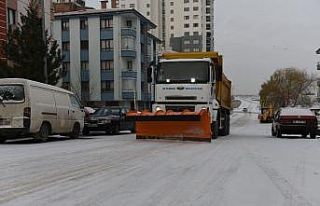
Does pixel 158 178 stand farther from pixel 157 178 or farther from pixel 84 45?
pixel 84 45

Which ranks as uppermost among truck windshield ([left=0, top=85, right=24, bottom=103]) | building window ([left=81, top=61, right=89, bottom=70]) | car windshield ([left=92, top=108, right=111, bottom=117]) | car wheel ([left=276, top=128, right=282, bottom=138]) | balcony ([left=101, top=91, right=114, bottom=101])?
building window ([left=81, top=61, right=89, bottom=70])

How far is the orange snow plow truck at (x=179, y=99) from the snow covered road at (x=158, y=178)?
4605 millimetres

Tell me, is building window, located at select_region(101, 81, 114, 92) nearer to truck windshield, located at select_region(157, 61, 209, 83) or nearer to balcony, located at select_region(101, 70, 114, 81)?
balcony, located at select_region(101, 70, 114, 81)

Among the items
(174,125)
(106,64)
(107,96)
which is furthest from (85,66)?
(174,125)

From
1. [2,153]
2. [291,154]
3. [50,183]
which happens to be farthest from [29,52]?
[50,183]

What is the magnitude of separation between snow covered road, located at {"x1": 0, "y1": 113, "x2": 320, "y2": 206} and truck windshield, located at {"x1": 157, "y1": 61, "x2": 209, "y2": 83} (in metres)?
5.84

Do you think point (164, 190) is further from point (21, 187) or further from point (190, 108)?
point (190, 108)

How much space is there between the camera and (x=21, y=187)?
27.6ft

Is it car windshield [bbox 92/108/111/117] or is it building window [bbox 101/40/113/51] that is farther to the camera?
building window [bbox 101/40/113/51]

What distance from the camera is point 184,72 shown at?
65.9 ft

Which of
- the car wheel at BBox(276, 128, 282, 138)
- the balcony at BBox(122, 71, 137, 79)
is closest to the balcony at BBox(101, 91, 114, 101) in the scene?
the balcony at BBox(122, 71, 137, 79)

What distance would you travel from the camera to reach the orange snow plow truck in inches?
752

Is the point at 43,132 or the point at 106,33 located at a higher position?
the point at 106,33

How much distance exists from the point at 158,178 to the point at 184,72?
10.9m
